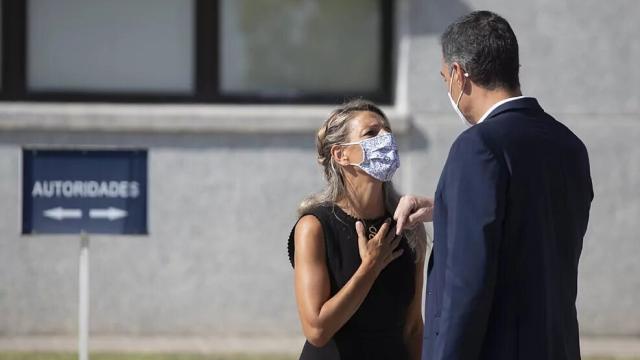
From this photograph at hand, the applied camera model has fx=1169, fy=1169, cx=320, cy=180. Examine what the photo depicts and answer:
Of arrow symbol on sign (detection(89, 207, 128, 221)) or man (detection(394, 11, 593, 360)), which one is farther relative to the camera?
arrow symbol on sign (detection(89, 207, 128, 221))

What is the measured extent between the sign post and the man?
636 centimetres

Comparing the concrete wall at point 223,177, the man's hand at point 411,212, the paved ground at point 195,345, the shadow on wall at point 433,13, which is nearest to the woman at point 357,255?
the man's hand at point 411,212

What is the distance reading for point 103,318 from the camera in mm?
9312

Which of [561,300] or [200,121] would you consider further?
[200,121]

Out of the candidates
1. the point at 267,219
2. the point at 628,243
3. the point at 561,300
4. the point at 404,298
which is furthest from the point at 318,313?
the point at 628,243

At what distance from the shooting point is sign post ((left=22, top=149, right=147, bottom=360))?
9.28 metres

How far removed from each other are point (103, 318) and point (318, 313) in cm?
Result: 583

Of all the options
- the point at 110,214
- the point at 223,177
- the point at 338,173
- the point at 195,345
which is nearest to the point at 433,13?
the point at 223,177

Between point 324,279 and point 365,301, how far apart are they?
17 centimetres

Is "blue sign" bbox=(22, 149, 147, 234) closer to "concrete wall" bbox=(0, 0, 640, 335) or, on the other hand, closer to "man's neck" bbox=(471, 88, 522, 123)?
"concrete wall" bbox=(0, 0, 640, 335)

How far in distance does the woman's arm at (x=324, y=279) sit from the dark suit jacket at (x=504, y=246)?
633 mm

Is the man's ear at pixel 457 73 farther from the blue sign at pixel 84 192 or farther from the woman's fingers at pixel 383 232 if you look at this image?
the blue sign at pixel 84 192

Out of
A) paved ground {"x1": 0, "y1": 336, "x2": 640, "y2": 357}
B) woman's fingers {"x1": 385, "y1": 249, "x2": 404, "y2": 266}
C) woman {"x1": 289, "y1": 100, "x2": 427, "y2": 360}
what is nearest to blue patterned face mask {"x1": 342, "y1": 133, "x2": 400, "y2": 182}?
woman {"x1": 289, "y1": 100, "x2": 427, "y2": 360}

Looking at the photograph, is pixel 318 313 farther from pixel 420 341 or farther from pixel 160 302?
pixel 160 302
